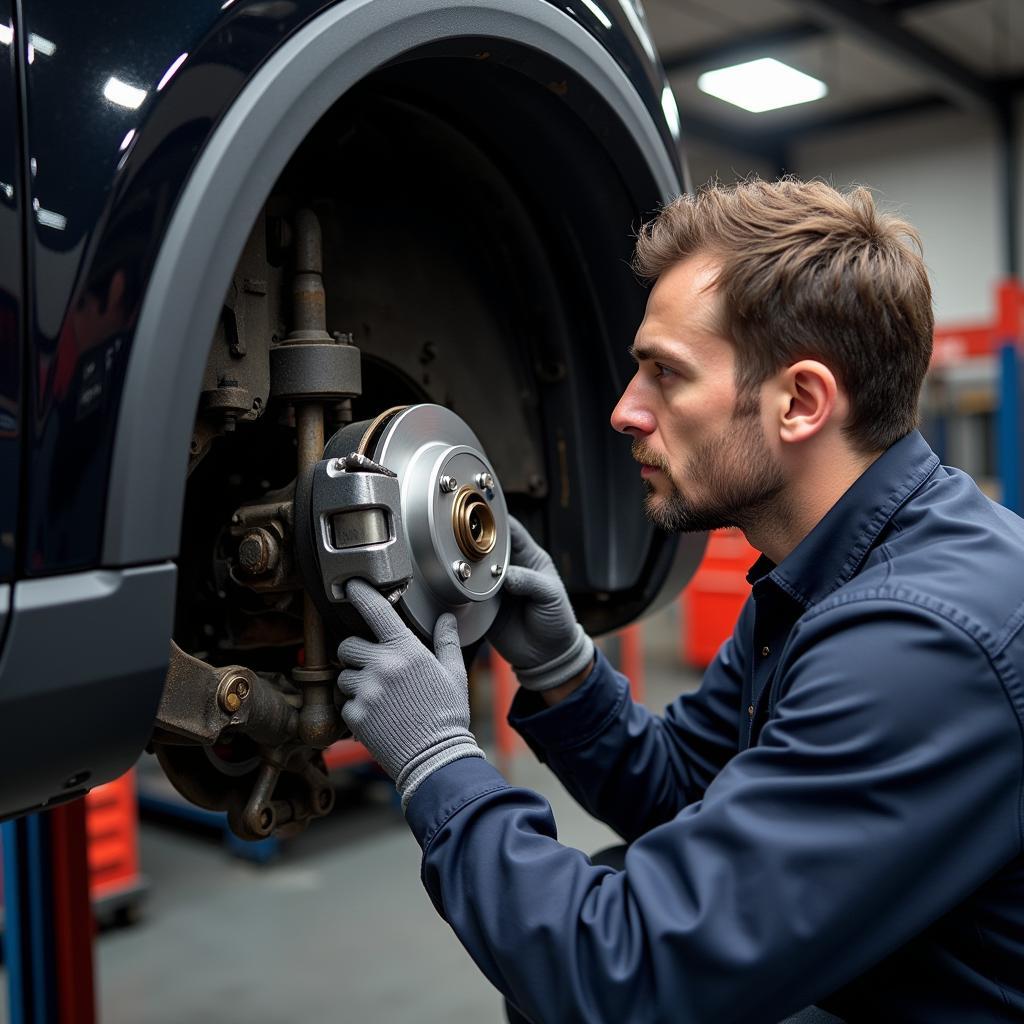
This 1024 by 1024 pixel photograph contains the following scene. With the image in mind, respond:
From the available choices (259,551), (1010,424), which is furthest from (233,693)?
(1010,424)

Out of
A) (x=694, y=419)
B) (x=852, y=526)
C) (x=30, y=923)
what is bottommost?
(x=30, y=923)

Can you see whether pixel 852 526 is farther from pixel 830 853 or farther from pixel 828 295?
pixel 830 853

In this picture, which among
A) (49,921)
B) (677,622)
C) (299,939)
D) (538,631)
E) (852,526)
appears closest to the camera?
(852,526)

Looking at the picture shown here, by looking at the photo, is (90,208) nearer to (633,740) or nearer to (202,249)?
(202,249)

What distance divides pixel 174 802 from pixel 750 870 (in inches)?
115

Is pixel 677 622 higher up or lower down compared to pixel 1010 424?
lower down

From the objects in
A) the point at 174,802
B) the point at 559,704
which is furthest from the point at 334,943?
the point at 559,704

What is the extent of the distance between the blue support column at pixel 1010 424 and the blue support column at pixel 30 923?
13.2 feet

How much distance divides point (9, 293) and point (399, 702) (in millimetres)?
448

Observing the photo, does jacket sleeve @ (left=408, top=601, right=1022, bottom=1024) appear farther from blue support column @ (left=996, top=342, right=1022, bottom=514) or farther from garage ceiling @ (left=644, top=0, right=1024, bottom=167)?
garage ceiling @ (left=644, top=0, right=1024, bottom=167)

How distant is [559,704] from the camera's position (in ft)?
3.96

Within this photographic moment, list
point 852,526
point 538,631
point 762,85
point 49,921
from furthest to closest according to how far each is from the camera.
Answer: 1. point 762,85
2. point 49,921
3. point 538,631
4. point 852,526

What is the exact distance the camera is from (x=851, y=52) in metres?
6.67

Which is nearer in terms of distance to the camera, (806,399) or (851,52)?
(806,399)
